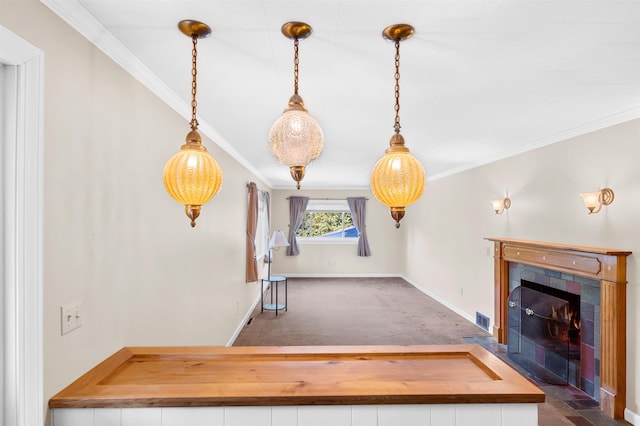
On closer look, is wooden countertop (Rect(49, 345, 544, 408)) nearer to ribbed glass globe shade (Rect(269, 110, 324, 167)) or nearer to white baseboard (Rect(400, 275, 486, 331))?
ribbed glass globe shade (Rect(269, 110, 324, 167))

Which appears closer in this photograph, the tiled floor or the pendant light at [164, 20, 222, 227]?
the pendant light at [164, 20, 222, 227]

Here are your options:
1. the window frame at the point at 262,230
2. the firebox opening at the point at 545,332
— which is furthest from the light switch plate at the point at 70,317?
the window frame at the point at 262,230

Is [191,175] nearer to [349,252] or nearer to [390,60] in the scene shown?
[390,60]

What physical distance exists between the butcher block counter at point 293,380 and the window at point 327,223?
263 inches

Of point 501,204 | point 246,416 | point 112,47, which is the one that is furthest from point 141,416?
point 501,204

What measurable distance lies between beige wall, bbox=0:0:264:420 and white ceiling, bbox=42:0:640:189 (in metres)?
0.14

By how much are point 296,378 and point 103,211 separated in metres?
1.13

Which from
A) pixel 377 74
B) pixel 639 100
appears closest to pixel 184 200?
pixel 377 74

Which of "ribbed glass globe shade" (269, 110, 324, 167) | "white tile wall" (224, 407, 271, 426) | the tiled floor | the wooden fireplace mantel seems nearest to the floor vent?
the tiled floor

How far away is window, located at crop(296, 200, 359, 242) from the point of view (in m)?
8.29

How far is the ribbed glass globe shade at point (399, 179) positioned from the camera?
1317 millimetres

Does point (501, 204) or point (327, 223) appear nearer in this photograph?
point (501, 204)

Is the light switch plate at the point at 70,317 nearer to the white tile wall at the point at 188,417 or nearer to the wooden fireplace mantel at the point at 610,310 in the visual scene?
the white tile wall at the point at 188,417

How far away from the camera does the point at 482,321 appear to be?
461cm
